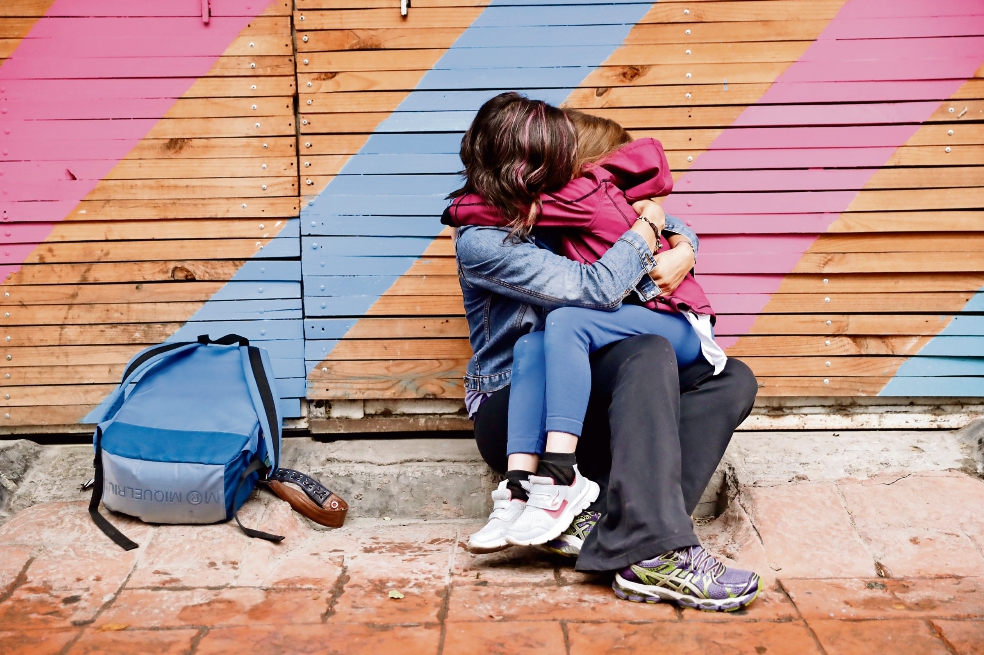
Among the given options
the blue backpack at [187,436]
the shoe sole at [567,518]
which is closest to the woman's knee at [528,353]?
the shoe sole at [567,518]

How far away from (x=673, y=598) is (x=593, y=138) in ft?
4.86

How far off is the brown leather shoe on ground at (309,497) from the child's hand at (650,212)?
60.4 inches

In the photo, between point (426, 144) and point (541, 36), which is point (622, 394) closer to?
point (426, 144)

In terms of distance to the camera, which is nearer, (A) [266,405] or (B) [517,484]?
(B) [517,484]

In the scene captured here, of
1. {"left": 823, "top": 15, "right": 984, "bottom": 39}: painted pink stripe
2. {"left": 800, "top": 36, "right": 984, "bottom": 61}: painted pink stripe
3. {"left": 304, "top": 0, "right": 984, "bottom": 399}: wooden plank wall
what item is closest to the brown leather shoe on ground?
{"left": 304, "top": 0, "right": 984, "bottom": 399}: wooden plank wall

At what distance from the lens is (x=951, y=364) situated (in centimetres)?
338

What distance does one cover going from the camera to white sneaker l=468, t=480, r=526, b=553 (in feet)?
8.01

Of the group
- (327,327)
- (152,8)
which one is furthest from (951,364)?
(152,8)

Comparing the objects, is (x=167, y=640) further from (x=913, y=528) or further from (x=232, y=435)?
(x=913, y=528)

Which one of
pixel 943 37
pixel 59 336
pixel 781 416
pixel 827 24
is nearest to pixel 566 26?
pixel 827 24

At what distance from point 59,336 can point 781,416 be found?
3058 millimetres

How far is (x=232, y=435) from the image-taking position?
282 centimetres

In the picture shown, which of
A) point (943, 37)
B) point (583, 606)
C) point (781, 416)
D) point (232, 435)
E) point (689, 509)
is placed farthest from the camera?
point (781, 416)

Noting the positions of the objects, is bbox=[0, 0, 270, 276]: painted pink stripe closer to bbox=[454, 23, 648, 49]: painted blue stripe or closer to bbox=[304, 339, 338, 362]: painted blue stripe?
bbox=[454, 23, 648, 49]: painted blue stripe
